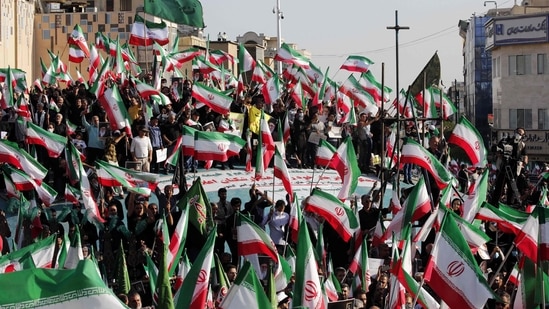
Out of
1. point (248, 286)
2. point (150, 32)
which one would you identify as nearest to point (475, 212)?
point (248, 286)

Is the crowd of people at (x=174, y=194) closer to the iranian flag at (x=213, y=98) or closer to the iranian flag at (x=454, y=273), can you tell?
the iranian flag at (x=213, y=98)

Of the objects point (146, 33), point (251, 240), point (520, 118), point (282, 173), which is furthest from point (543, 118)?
point (251, 240)

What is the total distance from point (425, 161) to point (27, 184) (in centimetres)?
567

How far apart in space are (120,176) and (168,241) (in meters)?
3.32

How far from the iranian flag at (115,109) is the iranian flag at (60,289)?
48.7ft

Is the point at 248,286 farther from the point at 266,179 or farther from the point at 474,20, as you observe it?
the point at 474,20

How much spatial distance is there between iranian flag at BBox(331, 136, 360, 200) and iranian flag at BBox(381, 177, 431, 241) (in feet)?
7.93

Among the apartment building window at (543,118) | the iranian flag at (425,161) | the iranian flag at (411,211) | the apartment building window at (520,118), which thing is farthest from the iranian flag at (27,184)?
the apartment building window at (520,118)

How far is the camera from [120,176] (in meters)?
20.6

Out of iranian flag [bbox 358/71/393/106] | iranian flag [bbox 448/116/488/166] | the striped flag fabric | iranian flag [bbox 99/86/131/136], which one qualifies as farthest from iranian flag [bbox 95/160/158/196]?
iranian flag [bbox 358/71/393/106]

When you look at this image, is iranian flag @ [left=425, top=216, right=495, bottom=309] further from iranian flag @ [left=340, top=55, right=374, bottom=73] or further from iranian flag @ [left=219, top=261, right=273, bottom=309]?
iranian flag @ [left=340, top=55, right=374, bottom=73]

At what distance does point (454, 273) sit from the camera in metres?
13.7

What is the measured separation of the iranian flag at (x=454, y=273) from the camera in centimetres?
1352

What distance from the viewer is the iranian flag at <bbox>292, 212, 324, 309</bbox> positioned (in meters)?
14.1
